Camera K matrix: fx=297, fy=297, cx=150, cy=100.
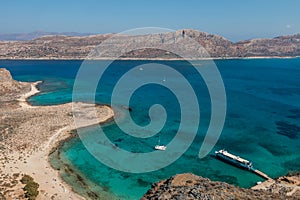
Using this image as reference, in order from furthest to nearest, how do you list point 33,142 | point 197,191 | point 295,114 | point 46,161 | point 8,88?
point 8,88 → point 295,114 → point 33,142 → point 46,161 → point 197,191

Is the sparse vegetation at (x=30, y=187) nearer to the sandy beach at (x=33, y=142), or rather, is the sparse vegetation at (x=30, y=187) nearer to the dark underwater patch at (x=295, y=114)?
the sandy beach at (x=33, y=142)

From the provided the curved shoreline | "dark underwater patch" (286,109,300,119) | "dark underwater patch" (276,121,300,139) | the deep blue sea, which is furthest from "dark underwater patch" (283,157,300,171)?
the curved shoreline

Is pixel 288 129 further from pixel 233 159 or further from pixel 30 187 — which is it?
pixel 30 187

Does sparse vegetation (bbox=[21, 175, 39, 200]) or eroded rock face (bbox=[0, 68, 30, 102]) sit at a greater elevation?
eroded rock face (bbox=[0, 68, 30, 102])

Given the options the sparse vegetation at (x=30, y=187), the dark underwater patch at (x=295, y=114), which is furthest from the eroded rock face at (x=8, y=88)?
the dark underwater patch at (x=295, y=114)

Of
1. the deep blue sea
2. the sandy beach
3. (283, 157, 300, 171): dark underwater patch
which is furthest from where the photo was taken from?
(283, 157, 300, 171): dark underwater patch

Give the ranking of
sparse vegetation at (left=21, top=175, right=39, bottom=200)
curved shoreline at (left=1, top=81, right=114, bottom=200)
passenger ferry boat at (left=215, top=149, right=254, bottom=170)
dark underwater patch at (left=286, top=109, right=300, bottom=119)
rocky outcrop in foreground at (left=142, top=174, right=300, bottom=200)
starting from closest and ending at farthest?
rocky outcrop in foreground at (left=142, top=174, right=300, bottom=200)
sparse vegetation at (left=21, top=175, right=39, bottom=200)
curved shoreline at (left=1, top=81, right=114, bottom=200)
passenger ferry boat at (left=215, top=149, right=254, bottom=170)
dark underwater patch at (left=286, top=109, right=300, bottom=119)

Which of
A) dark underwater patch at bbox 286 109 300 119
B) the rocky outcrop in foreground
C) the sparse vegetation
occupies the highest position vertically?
the rocky outcrop in foreground

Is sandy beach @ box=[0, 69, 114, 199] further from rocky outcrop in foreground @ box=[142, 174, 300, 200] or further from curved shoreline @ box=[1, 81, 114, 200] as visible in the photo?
rocky outcrop in foreground @ box=[142, 174, 300, 200]

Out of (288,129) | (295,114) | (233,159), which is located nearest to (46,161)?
(233,159)
